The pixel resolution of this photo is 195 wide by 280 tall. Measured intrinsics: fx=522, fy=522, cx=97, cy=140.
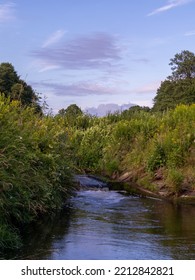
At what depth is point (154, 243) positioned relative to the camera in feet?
30.6

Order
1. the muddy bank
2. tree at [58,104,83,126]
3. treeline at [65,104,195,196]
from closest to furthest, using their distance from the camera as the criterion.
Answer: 1. the muddy bank
2. treeline at [65,104,195,196]
3. tree at [58,104,83,126]

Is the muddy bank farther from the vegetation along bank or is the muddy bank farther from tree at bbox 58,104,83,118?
tree at bbox 58,104,83,118

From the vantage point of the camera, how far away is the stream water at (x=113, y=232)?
848 centimetres

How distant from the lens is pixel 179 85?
184ft

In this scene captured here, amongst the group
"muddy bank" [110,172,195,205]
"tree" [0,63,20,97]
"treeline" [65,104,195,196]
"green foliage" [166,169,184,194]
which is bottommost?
"muddy bank" [110,172,195,205]

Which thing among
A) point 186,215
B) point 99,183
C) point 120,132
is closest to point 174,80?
point 120,132

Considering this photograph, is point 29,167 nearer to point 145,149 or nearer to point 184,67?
point 145,149

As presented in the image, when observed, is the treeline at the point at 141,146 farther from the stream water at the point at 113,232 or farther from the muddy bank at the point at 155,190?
the stream water at the point at 113,232

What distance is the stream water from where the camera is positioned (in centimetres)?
848

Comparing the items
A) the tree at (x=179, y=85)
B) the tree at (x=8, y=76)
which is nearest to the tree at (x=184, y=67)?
the tree at (x=179, y=85)

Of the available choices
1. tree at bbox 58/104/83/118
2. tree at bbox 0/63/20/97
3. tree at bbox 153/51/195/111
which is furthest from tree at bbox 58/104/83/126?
tree at bbox 153/51/195/111

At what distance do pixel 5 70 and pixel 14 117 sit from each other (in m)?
22.9

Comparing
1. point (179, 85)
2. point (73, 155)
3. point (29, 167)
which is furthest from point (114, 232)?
point (179, 85)
